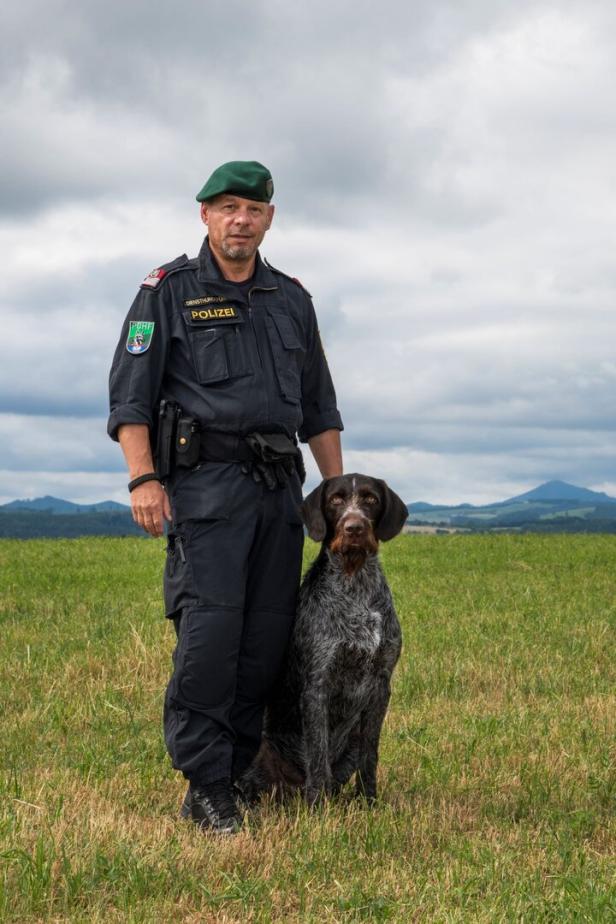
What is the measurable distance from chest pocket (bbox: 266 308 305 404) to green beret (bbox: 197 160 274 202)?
675 millimetres

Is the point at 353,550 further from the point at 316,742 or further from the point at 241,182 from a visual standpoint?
the point at 241,182

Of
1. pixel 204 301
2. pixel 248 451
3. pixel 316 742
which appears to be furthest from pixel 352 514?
pixel 204 301

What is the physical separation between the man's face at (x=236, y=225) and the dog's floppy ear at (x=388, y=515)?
153 cm

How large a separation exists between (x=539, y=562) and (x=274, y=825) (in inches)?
604

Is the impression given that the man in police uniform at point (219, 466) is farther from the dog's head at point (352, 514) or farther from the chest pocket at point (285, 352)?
the dog's head at point (352, 514)

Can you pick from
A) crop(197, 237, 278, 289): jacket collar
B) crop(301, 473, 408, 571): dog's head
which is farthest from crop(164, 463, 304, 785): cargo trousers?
crop(197, 237, 278, 289): jacket collar

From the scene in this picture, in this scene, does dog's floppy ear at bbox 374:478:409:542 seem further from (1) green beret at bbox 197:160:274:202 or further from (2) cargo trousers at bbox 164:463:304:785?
(1) green beret at bbox 197:160:274:202

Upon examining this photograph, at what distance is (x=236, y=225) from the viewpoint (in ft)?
21.4

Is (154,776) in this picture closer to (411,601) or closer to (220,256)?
(220,256)

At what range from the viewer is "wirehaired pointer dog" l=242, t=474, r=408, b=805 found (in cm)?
650

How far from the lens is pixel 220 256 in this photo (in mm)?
6691

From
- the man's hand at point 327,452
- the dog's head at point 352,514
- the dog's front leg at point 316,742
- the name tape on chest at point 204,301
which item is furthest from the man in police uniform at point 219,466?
the man's hand at point 327,452

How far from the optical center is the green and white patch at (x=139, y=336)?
254 inches

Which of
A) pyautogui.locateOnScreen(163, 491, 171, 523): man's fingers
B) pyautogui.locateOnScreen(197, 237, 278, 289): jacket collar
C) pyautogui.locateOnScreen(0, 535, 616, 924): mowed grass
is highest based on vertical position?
pyautogui.locateOnScreen(197, 237, 278, 289): jacket collar
